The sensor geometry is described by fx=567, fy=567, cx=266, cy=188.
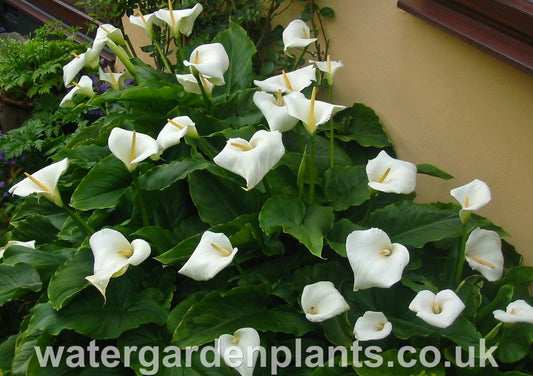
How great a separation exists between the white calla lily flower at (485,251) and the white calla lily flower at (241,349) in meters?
0.62

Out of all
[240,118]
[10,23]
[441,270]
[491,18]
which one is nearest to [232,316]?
[441,270]

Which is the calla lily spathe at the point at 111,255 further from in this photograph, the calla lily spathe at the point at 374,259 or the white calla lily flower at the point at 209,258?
the calla lily spathe at the point at 374,259

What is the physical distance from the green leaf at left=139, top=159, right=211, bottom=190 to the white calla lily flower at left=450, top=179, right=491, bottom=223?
71cm

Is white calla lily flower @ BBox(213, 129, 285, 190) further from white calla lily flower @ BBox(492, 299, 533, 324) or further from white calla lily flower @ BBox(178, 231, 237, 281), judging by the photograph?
white calla lily flower @ BBox(492, 299, 533, 324)

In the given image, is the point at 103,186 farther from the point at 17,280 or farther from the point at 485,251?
the point at 485,251

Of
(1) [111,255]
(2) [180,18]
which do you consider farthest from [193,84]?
(1) [111,255]

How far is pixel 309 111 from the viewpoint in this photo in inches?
60.0

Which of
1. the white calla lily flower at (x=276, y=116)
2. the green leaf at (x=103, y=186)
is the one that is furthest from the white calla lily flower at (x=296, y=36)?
the green leaf at (x=103, y=186)

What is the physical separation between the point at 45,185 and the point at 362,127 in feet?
3.72

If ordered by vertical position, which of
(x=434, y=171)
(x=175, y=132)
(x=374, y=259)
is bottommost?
(x=434, y=171)

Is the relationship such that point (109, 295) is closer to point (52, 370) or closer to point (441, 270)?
point (52, 370)

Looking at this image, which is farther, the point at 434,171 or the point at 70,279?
the point at 434,171

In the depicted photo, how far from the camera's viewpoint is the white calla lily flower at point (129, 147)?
1.52 metres

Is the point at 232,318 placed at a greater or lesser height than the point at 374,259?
lesser
